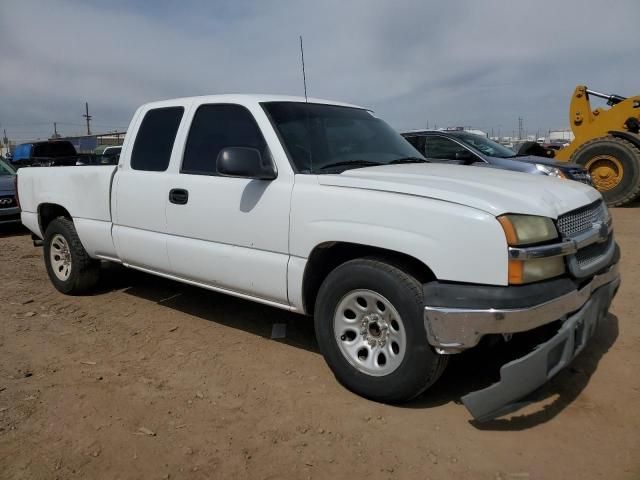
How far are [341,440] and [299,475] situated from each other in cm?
35

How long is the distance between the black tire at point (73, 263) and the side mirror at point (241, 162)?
2.63m

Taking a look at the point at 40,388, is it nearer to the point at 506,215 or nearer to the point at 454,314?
the point at 454,314

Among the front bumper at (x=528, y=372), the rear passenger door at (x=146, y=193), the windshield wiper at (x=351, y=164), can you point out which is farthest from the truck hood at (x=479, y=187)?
the rear passenger door at (x=146, y=193)

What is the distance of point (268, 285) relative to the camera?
11.7 feet

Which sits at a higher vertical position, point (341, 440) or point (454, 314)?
point (454, 314)

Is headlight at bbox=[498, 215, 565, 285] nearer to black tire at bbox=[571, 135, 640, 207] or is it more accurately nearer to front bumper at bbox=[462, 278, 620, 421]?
front bumper at bbox=[462, 278, 620, 421]

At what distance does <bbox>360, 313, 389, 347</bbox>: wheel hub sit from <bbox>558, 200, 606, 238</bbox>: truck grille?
111 centimetres

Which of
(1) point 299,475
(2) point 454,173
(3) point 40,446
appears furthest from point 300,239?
(3) point 40,446

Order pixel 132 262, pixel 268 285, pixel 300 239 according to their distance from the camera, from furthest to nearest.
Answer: pixel 132 262 < pixel 268 285 < pixel 300 239

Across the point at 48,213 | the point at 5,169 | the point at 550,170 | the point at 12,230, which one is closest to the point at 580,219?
the point at 48,213

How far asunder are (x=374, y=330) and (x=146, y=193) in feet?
7.53

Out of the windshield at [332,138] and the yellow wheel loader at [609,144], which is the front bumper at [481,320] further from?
the yellow wheel loader at [609,144]

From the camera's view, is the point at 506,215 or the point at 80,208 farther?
the point at 80,208

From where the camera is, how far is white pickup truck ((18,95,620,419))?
2656mm
